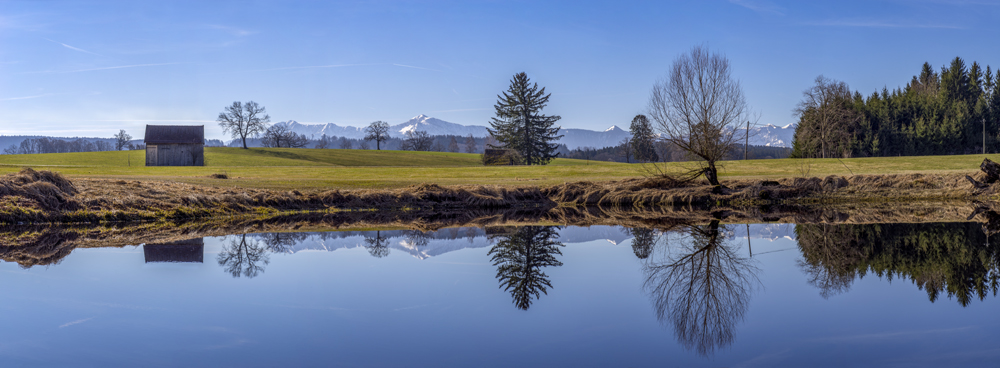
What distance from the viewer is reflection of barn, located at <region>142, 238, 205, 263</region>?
456 inches

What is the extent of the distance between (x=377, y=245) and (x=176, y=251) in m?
4.28

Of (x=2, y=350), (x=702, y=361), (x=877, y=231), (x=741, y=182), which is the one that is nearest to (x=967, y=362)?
(x=702, y=361)

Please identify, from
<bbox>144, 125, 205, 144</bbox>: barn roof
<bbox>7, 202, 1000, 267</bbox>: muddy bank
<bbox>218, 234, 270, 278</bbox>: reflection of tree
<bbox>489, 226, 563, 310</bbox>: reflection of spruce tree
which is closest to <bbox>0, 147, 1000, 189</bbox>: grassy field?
<bbox>144, 125, 205, 144</bbox>: barn roof

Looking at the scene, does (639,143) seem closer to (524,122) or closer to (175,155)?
(524,122)

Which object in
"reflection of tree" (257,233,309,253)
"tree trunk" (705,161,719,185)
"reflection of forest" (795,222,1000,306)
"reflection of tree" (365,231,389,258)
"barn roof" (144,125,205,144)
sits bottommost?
"reflection of tree" (257,233,309,253)

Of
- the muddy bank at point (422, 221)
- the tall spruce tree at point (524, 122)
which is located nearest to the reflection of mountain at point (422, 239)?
the muddy bank at point (422, 221)

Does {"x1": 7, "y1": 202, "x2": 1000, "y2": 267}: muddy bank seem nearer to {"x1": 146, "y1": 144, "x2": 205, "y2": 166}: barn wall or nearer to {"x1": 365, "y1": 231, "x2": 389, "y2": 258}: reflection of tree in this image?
{"x1": 365, "y1": 231, "x2": 389, "y2": 258}: reflection of tree

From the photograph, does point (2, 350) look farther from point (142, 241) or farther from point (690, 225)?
point (690, 225)

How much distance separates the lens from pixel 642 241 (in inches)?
546

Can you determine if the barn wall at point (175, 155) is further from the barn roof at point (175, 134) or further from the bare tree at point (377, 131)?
the bare tree at point (377, 131)

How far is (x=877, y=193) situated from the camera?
90.6 feet

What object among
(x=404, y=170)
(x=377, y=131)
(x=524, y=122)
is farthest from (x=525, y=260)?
(x=377, y=131)

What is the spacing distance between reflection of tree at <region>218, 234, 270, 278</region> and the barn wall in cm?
6187

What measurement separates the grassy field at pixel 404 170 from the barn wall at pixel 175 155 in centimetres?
149
